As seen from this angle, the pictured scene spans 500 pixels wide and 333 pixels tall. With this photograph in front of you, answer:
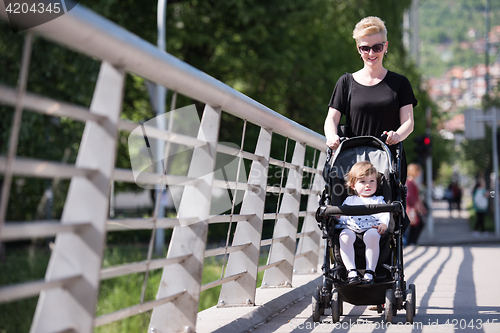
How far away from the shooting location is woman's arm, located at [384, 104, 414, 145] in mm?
4852

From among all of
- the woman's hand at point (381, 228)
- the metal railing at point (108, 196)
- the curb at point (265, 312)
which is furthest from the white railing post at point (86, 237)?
the woman's hand at point (381, 228)

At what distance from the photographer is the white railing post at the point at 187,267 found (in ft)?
12.0

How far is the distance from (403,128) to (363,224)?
0.89m

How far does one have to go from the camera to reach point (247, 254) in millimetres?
4871

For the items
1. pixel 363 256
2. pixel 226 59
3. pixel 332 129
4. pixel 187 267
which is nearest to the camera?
pixel 187 267

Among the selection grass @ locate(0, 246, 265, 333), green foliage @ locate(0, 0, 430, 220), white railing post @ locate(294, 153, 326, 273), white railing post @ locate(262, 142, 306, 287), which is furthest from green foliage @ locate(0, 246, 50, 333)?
white railing post @ locate(262, 142, 306, 287)

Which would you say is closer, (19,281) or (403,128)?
(403,128)

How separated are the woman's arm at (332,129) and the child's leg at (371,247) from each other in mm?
762

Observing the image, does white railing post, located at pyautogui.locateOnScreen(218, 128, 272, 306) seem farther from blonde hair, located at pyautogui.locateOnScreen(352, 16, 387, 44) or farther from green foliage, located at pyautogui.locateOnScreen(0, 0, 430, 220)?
green foliage, located at pyautogui.locateOnScreen(0, 0, 430, 220)

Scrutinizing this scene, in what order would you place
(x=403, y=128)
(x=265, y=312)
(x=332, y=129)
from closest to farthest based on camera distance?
(x=265, y=312), (x=403, y=128), (x=332, y=129)

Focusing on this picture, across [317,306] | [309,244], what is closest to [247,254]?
[317,306]

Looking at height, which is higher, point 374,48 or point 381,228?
point 374,48

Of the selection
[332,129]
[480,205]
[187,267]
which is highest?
[480,205]

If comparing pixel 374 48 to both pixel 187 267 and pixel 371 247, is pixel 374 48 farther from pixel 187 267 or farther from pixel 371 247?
pixel 187 267
